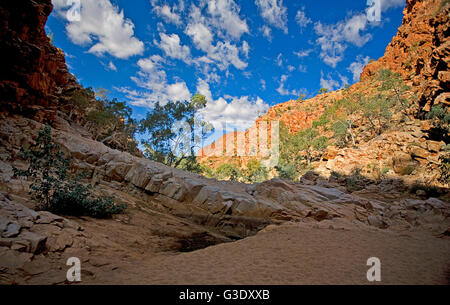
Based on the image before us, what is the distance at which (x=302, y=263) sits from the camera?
4562 mm

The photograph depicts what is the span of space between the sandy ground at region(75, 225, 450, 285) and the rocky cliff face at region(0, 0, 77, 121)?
1530 cm

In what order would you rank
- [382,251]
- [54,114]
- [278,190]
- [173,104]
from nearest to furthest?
[382,251] → [278,190] → [54,114] → [173,104]

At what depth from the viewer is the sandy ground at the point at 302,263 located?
149 inches

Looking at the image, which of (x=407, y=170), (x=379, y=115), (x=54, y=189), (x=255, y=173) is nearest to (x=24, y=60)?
(x=54, y=189)

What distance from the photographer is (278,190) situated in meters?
11.4

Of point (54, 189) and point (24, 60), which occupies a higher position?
point (24, 60)

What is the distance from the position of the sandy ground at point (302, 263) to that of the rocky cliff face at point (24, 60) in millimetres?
15296

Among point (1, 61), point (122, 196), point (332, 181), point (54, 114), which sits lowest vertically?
point (122, 196)

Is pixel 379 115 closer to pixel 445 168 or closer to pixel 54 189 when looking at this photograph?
pixel 445 168

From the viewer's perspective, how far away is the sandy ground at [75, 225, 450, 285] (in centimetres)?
378

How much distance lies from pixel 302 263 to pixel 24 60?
64.4 ft
